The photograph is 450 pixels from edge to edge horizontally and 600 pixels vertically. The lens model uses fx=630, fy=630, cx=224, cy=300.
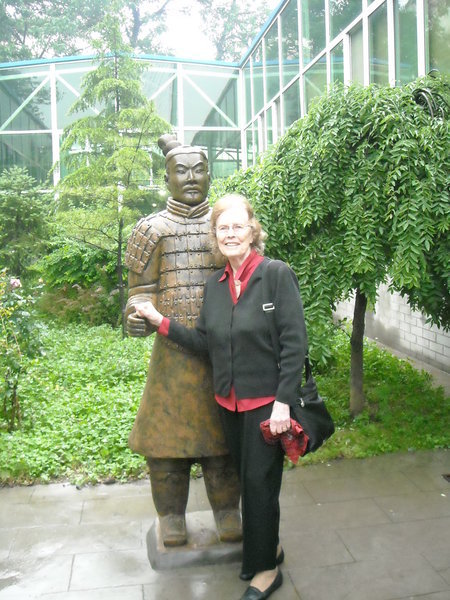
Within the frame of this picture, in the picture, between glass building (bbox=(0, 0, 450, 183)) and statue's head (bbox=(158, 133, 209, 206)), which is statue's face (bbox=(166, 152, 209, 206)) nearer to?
statue's head (bbox=(158, 133, 209, 206))

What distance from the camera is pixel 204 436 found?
3.10 meters

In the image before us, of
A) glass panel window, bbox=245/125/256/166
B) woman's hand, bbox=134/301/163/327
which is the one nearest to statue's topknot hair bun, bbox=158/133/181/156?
woman's hand, bbox=134/301/163/327

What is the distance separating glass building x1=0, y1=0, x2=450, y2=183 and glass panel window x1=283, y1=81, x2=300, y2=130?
2 cm

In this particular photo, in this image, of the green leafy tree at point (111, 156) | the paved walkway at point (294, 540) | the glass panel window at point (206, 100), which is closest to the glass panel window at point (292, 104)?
the green leafy tree at point (111, 156)

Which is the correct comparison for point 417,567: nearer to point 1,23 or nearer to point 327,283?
point 327,283

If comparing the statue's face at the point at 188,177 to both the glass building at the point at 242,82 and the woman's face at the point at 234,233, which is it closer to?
the woman's face at the point at 234,233

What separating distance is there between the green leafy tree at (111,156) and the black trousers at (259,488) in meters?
7.49

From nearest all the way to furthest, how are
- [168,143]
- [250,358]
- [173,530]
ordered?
[250,358]
[173,530]
[168,143]

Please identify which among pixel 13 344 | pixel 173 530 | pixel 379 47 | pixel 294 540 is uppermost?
pixel 379 47

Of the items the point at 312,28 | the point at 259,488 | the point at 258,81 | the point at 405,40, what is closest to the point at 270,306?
the point at 259,488

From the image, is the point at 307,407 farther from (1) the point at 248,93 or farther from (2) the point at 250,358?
(1) the point at 248,93

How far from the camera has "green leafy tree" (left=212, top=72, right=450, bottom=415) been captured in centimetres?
417

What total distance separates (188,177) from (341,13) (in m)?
8.16

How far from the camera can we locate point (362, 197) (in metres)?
4.36
